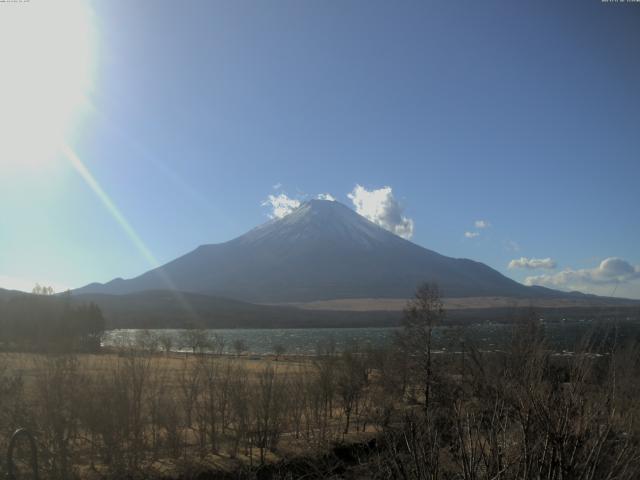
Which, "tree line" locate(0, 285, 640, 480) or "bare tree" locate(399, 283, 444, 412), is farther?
"bare tree" locate(399, 283, 444, 412)

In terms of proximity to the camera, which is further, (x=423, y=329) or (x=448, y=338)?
(x=423, y=329)

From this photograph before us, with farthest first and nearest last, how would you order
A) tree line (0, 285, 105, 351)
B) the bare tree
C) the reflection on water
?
tree line (0, 285, 105, 351)
the bare tree
the reflection on water

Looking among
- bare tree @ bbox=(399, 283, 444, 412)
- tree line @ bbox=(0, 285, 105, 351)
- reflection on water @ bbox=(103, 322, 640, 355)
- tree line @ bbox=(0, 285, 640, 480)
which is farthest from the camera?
tree line @ bbox=(0, 285, 105, 351)

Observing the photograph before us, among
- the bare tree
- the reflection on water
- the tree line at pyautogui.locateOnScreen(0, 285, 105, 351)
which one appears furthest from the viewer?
the tree line at pyautogui.locateOnScreen(0, 285, 105, 351)

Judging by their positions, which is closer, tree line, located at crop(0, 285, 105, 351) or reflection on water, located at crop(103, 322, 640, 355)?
reflection on water, located at crop(103, 322, 640, 355)

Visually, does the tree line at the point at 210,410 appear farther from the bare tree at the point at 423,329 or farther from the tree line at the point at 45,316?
the tree line at the point at 45,316

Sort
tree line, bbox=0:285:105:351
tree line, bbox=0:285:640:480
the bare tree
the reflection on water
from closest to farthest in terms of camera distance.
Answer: tree line, bbox=0:285:640:480
the reflection on water
the bare tree
tree line, bbox=0:285:105:351

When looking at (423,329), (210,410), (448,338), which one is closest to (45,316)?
(210,410)

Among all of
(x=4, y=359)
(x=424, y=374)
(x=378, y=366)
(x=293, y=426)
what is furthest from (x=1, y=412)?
(x=378, y=366)

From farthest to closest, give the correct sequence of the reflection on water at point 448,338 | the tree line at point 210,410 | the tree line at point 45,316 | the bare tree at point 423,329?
the tree line at point 45,316, the bare tree at point 423,329, the reflection on water at point 448,338, the tree line at point 210,410

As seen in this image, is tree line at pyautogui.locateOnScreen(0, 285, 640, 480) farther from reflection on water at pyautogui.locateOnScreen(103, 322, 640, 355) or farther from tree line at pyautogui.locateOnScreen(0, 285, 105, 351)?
tree line at pyautogui.locateOnScreen(0, 285, 105, 351)

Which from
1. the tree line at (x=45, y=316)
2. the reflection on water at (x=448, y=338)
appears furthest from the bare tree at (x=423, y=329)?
the tree line at (x=45, y=316)

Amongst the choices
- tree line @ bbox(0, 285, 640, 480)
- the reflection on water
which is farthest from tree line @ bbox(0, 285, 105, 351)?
tree line @ bbox(0, 285, 640, 480)

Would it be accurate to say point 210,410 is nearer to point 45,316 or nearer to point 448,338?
point 448,338
